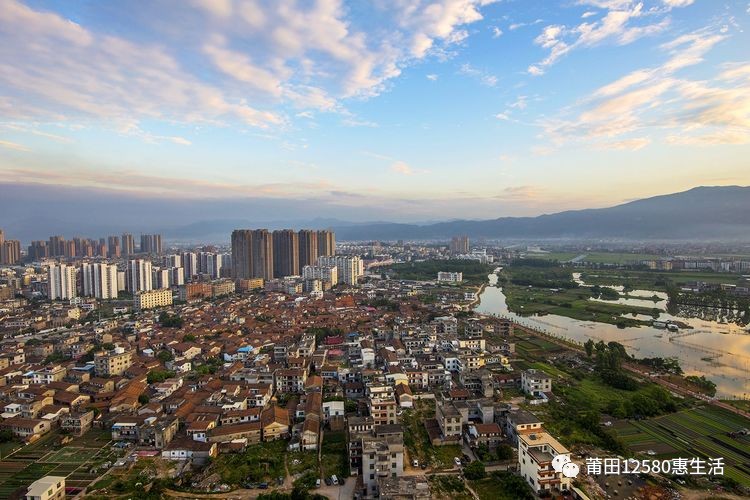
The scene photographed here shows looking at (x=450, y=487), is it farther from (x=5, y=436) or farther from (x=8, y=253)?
(x=8, y=253)

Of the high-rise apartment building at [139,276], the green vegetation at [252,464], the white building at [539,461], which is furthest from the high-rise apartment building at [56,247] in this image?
the white building at [539,461]

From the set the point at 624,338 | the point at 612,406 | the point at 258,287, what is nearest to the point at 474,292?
the point at 624,338

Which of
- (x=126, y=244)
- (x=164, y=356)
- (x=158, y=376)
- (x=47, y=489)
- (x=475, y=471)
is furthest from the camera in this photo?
(x=126, y=244)

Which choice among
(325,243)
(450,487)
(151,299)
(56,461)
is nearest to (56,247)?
(325,243)

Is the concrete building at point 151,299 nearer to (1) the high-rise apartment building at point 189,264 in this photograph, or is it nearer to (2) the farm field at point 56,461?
(1) the high-rise apartment building at point 189,264

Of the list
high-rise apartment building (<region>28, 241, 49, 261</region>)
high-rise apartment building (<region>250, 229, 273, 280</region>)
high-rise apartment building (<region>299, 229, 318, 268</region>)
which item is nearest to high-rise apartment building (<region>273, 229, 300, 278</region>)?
high-rise apartment building (<region>299, 229, 318, 268</region>)

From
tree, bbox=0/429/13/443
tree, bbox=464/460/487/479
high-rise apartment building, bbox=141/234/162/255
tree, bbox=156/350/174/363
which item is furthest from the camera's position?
high-rise apartment building, bbox=141/234/162/255

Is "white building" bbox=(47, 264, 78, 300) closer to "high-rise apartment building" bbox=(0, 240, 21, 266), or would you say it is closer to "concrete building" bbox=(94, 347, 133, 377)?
"concrete building" bbox=(94, 347, 133, 377)
